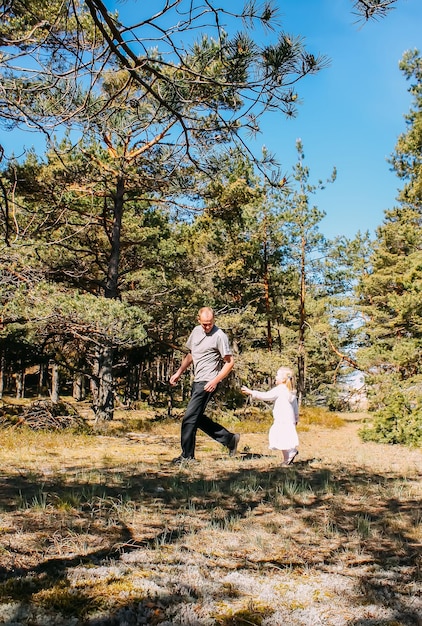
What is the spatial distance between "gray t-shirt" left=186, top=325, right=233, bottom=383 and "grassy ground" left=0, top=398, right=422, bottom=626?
1188 millimetres

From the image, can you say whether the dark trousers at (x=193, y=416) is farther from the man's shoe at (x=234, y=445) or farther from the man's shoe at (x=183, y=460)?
the man's shoe at (x=234, y=445)

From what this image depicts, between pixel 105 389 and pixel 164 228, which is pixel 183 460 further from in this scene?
pixel 164 228

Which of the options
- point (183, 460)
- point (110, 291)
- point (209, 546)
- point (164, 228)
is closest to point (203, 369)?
point (183, 460)

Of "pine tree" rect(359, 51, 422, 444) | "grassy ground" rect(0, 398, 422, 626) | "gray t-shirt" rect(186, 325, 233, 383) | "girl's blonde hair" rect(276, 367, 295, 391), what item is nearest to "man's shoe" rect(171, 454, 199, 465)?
"grassy ground" rect(0, 398, 422, 626)

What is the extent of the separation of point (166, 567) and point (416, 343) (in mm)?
15406

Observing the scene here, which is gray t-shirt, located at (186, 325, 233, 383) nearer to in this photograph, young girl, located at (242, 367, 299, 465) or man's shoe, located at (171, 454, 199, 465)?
young girl, located at (242, 367, 299, 465)

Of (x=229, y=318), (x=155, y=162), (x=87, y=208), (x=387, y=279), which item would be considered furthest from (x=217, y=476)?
(x=387, y=279)

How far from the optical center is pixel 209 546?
3109 mm

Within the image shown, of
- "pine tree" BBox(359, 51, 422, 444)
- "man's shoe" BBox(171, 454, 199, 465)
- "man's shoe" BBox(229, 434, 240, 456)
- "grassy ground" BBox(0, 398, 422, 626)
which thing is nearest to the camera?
"grassy ground" BBox(0, 398, 422, 626)

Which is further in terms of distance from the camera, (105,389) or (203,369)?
(105,389)

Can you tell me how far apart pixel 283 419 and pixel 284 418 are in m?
0.02

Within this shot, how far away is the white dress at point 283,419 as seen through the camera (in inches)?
260

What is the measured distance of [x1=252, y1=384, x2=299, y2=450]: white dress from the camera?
21.7 feet

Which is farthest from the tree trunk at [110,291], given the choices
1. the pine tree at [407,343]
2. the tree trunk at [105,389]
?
the pine tree at [407,343]
